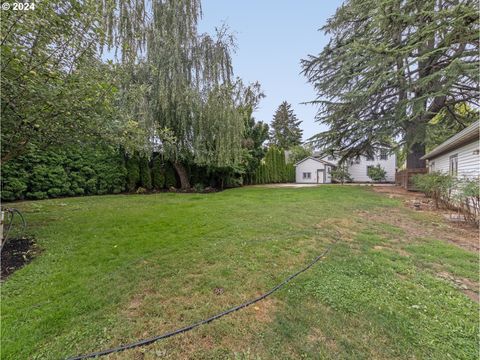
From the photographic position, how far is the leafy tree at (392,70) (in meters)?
9.26

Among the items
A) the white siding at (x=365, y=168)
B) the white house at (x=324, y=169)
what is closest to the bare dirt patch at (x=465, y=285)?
the white siding at (x=365, y=168)

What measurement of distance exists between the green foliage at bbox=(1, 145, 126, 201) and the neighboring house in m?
10.8

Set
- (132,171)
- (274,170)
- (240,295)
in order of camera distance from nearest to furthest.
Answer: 1. (240,295)
2. (132,171)
3. (274,170)

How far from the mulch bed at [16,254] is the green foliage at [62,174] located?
147 inches

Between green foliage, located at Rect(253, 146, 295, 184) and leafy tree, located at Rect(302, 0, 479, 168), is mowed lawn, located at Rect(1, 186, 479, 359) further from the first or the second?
green foliage, located at Rect(253, 146, 295, 184)

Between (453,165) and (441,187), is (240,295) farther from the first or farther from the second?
(453,165)

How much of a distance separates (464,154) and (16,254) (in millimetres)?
11740

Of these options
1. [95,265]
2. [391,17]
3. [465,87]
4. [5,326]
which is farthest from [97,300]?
[465,87]

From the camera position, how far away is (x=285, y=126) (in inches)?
1566

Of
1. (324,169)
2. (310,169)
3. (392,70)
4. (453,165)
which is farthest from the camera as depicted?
(310,169)

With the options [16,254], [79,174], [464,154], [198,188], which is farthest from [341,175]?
[16,254]

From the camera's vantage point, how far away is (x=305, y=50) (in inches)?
575

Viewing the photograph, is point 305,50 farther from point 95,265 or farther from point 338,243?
point 95,265

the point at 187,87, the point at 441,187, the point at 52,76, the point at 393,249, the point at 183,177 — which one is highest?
the point at 187,87
